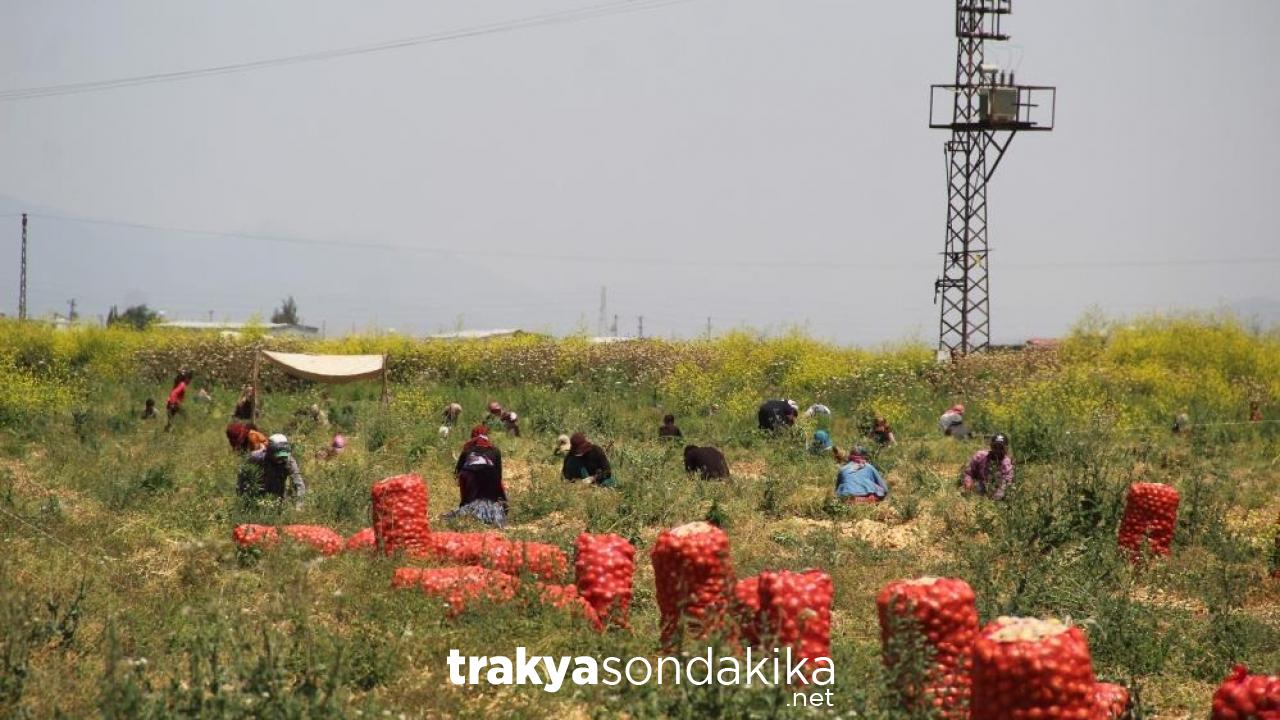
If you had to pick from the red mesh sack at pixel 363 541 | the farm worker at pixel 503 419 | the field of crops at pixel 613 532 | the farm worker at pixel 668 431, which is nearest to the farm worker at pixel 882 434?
the field of crops at pixel 613 532

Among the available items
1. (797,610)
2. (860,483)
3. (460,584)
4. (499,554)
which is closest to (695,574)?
(797,610)

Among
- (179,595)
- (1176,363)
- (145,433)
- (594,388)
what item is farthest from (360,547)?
(1176,363)

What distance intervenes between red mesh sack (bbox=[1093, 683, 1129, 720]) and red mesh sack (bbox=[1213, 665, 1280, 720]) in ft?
1.31

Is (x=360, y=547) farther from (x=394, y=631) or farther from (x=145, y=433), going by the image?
(x=145, y=433)

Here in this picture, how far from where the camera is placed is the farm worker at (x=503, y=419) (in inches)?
761

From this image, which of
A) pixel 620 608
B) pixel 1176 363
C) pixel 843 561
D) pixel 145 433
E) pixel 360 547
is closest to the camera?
pixel 620 608

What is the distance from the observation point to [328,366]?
863 inches

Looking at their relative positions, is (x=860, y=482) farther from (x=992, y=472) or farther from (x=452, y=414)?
(x=452, y=414)

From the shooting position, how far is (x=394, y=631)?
6547 millimetres

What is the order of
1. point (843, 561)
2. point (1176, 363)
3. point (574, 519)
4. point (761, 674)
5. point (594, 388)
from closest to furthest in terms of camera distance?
point (761, 674) → point (843, 561) → point (574, 519) → point (1176, 363) → point (594, 388)

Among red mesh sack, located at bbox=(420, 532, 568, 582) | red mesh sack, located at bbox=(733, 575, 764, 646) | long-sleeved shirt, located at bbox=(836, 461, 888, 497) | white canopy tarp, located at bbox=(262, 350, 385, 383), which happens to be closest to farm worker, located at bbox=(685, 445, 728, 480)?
long-sleeved shirt, located at bbox=(836, 461, 888, 497)

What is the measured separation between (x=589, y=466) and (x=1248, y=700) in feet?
27.9

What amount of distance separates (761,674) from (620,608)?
181cm

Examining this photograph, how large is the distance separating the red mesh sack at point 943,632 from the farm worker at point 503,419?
1391 centimetres
